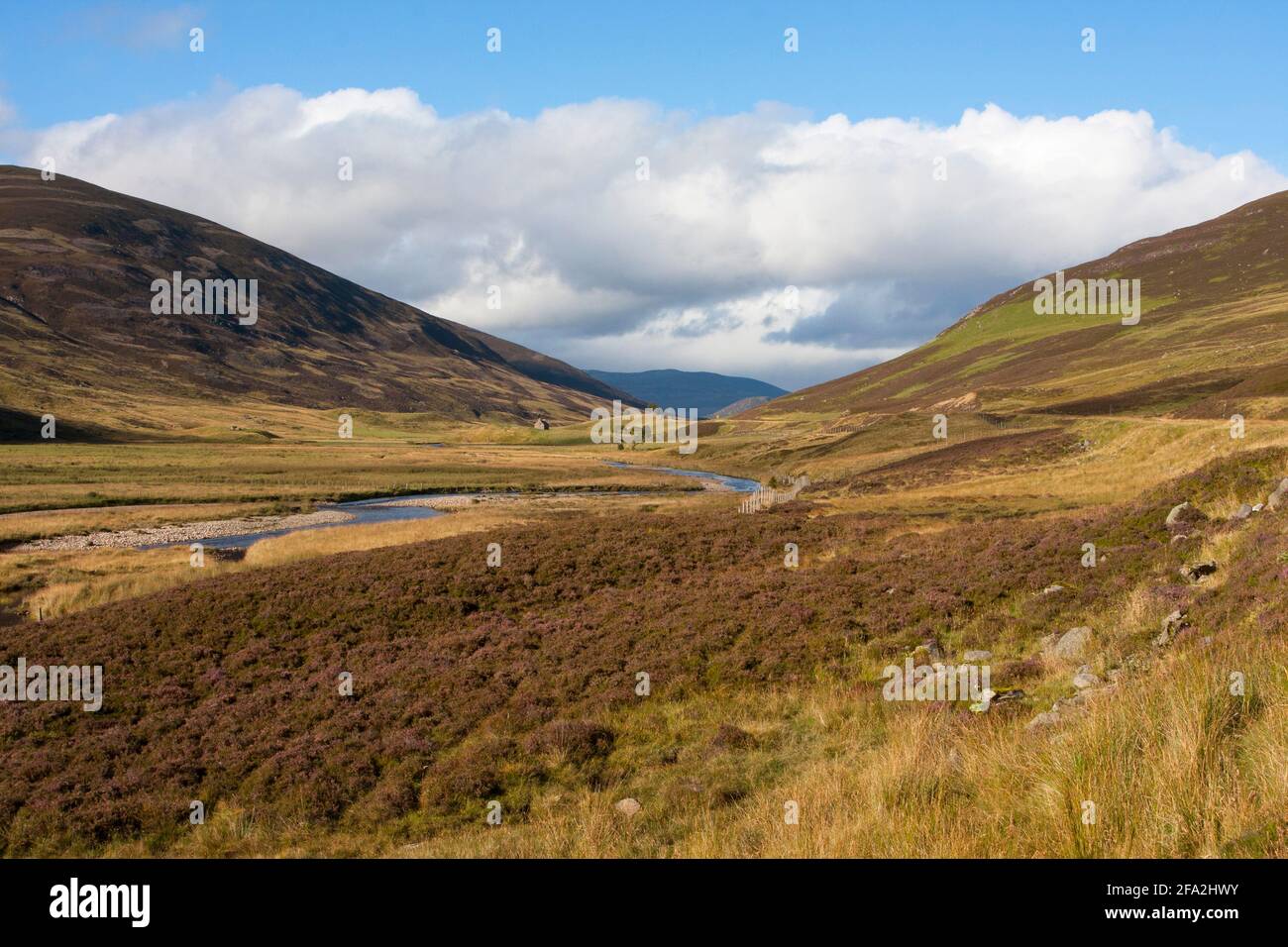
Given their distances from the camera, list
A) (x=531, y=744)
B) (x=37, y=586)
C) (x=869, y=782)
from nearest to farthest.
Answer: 1. (x=869, y=782)
2. (x=531, y=744)
3. (x=37, y=586)

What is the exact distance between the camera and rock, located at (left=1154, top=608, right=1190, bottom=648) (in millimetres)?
13627

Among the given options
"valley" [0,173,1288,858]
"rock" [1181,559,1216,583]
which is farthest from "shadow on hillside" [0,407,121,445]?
"rock" [1181,559,1216,583]

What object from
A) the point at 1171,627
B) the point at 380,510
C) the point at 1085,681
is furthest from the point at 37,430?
the point at 1171,627

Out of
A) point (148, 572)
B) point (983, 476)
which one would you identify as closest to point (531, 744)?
point (148, 572)

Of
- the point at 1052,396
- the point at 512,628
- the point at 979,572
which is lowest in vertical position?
the point at 512,628

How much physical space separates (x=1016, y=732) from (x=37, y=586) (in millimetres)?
46156

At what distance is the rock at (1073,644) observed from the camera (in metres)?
15.1

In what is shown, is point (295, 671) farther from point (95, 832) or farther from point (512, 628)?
point (95, 832)

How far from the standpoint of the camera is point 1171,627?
555 inches

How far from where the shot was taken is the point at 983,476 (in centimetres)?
6706

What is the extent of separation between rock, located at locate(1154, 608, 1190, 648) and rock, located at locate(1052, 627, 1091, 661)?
4.66ft

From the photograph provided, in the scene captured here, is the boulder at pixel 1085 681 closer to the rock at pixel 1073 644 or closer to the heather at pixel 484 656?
the heather at pixel 484 656

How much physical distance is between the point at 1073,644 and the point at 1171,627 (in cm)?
195

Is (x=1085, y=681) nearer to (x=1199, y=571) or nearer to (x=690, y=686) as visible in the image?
(x=1199, y=571)
